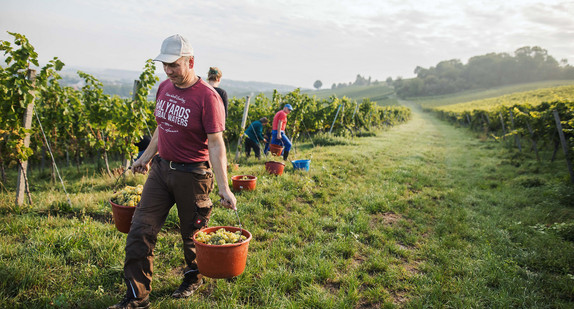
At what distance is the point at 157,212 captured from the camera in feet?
8.81

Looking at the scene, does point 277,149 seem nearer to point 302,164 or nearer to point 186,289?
point 302,164

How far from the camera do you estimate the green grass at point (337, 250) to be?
293 cm

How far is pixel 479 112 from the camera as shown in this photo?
819 inches

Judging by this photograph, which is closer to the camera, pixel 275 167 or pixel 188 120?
pixel 188 120

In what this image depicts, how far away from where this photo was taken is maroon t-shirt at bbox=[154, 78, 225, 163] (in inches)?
99.3

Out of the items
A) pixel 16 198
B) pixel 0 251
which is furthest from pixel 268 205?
pixel 16 198

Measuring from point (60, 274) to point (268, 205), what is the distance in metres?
3.02

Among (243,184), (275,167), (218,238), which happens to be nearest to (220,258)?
(218,238)

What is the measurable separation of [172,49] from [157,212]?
4.36 ft

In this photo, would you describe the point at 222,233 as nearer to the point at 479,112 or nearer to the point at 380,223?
the point at 380,223

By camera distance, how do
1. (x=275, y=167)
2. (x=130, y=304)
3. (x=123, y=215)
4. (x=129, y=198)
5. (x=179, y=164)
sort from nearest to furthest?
1. (x=130, y=304)
2. (x=179, y=164)
3. (x=123, y=215)
4. (x=129, y=198)
5. (x=275, y=167)

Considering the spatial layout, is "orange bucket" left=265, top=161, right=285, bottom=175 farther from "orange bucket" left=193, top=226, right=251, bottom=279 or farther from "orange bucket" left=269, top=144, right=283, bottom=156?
"orange bucket" left=193, top=226, right=251, bottom=279

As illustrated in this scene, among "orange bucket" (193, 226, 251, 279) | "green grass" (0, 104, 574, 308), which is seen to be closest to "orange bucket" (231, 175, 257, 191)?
"green grass" (0, 104, 574, 308)

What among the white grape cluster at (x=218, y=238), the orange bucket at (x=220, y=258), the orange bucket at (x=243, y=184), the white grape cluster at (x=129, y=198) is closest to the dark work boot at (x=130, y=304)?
the orange bucket at (x=220, y=258)
